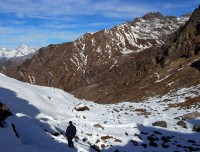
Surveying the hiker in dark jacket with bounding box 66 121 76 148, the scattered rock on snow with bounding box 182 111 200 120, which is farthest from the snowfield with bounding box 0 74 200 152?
the scattered rock on snow with bounding box 182 111 200 120

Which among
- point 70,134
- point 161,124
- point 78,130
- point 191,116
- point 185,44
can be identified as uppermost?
point 185,44

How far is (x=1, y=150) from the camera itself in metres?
13.7

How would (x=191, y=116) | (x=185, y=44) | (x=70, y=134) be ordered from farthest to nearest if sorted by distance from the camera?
(x=185, y=44)
(x=191, y=116)
(x=70, y=134)

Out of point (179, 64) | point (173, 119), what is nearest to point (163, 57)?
point (179, 64)

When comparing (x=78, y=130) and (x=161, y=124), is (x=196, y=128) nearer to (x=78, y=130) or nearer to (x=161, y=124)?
(x=161, y=124)

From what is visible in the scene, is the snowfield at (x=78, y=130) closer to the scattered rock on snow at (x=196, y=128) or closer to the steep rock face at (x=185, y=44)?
the scattered rock on snow at (x=196, y=128)

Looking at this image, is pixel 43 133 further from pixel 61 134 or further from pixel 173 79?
pixel 173 79

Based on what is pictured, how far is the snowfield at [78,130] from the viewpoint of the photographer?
19.1 m

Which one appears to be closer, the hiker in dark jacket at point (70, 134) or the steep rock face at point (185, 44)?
the hiker in dark jacket at point (70, 134)

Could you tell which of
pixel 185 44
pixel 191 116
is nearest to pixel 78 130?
pixel 191 116

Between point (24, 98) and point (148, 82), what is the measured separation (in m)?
83.3

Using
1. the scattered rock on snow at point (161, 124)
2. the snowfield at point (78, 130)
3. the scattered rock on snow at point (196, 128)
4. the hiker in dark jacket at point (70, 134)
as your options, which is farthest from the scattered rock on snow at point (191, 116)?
the hiker in dark jacket at point (70, 134)

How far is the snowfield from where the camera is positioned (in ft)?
62.8

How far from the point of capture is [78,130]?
1031 inches
